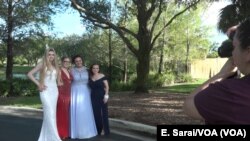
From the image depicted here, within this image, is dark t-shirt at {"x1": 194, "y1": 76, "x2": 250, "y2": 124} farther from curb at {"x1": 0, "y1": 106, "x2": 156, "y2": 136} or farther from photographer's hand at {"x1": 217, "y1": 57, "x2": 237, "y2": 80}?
curb at {"x1": 0, "y1": 106, "x2": 156, "y2": 136}

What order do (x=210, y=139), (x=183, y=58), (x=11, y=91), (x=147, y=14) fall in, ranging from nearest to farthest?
(x=210, y=139) < (x=147, y=14) < (x=11, y=91) < (x=183, y=58)

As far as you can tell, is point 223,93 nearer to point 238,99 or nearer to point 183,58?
point 238,99

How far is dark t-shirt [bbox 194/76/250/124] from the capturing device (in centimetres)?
215

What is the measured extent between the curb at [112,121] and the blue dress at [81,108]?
1040mm

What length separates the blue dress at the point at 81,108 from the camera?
10.1 meters

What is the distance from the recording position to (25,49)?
27375 mm

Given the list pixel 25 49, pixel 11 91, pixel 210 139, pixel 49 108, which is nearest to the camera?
pixel 210 139

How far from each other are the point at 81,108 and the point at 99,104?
436mm

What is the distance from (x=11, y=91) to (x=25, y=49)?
4.19m

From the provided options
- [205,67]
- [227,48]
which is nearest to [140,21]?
[227,48]

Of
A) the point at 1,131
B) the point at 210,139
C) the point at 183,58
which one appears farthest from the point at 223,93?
the point at 183,58

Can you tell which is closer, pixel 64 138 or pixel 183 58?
pixel 64 138

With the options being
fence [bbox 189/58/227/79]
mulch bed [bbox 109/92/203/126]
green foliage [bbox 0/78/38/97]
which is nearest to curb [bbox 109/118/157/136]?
mulch bed [bbox 109/92/203/126]

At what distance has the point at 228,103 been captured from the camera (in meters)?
2.15
